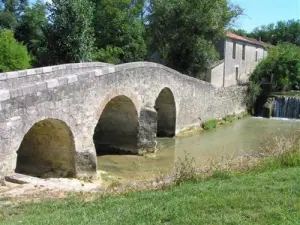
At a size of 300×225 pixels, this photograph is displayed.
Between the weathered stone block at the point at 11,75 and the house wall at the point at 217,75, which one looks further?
Result: the house wall at the point at 217,75

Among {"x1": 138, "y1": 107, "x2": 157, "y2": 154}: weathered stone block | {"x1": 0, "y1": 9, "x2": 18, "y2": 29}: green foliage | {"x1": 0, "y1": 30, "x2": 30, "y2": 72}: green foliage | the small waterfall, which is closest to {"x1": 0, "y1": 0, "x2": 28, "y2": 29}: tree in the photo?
{"x1": 0, "y1": 9, "x2": 18, "y2": 29}: green foliage

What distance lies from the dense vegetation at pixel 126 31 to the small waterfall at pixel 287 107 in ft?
15.6

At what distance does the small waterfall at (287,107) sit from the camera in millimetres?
23156

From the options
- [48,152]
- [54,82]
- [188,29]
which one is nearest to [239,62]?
[188,29]

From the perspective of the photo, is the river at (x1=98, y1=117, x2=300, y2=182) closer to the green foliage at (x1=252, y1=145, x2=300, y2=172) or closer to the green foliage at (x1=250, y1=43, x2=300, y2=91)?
the green foliage at (x1=252, y1=145, x2=300, y2=172)

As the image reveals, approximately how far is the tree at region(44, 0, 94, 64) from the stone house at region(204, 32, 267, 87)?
980 centimetres

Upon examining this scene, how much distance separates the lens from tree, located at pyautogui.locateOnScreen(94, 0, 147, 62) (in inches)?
1066

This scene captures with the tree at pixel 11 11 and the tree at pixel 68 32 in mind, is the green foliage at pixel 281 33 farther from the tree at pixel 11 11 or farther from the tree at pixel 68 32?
the tree at pixel 68 32

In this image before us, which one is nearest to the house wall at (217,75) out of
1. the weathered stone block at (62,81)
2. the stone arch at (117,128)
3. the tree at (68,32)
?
the tree at (68,32)

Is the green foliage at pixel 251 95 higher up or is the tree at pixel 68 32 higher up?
the tree at pixel 68 32

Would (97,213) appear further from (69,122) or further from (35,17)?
(35,17)

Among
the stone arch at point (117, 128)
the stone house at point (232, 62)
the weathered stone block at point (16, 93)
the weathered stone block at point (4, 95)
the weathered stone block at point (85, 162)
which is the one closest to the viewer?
the weathered stone block at point (4, 95)

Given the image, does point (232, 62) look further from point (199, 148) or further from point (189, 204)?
point (189, 204)

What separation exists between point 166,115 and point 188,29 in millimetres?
7561
